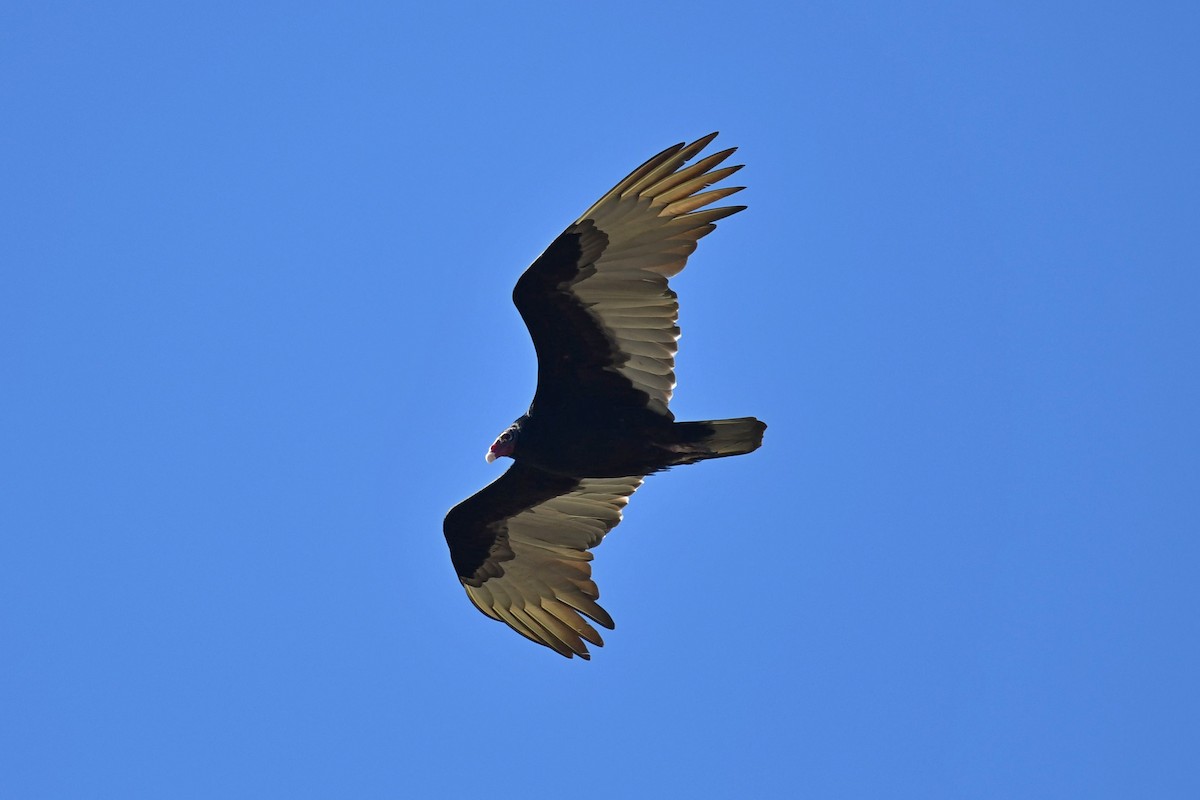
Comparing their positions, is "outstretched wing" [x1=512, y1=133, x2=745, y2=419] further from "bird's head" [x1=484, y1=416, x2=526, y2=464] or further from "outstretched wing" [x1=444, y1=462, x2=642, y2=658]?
"outstretched wing" [x1=444, y1=462, x2=642, y2=658]

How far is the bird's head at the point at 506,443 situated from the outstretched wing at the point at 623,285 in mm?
277

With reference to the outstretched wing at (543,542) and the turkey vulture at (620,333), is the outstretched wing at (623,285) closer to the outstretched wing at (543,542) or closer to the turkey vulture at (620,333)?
the turkey vulture at (620,333)

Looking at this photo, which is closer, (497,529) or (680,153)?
(680,153)

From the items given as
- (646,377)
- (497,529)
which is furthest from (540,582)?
(646,377)

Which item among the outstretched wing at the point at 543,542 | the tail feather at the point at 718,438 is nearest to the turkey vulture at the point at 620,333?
the tail feather at the point at 718,438

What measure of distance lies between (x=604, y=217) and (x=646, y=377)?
3.56 feet

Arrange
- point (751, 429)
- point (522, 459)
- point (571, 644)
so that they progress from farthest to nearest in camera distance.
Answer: point (571, 644)
point (522, 459)
point (751, 429)

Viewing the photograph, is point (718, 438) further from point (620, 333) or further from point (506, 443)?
point (506, 443)

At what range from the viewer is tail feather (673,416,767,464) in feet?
31.1

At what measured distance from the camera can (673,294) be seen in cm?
973

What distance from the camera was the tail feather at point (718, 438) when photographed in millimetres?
9477

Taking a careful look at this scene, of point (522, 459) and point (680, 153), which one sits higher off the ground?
point (680, 153)

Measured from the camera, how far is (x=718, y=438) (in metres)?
9.55

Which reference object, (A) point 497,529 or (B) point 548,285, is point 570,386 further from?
(A) point 497,529
